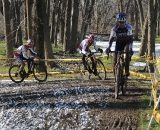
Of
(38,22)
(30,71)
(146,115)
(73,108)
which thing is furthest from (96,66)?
(146,115)

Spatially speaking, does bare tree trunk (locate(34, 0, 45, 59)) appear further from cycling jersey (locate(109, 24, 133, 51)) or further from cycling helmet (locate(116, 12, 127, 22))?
cycling helmet (locate(116, 12, 127, 22))

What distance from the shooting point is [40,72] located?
46.4 feet

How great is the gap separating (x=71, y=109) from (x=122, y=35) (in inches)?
113

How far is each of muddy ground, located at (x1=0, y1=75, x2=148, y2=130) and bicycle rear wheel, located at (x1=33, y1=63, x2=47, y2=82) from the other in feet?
10.7

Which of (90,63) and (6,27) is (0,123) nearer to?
(90,63)

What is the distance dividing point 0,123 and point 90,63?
7.05 meters

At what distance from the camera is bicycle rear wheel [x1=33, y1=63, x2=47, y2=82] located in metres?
14.1

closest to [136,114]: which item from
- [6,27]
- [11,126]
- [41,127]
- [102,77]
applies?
[41,127]

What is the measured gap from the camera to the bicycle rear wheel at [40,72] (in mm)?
14133

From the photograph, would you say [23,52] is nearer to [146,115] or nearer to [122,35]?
[122,35]

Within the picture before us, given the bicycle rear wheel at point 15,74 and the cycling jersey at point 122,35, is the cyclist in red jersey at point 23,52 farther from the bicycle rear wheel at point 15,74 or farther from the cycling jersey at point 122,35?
the cycling jersey at point 122,35

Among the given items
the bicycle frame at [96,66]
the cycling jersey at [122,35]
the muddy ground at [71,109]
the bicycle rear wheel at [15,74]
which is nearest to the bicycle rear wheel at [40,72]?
the bicycle rear wheel at [15,74]

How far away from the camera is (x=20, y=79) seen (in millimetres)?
14289

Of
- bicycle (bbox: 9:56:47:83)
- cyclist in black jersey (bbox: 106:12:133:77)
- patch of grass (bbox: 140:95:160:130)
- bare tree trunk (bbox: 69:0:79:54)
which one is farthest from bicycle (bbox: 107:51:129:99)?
bare tree trunk (bbox: 69:0:79:54)
